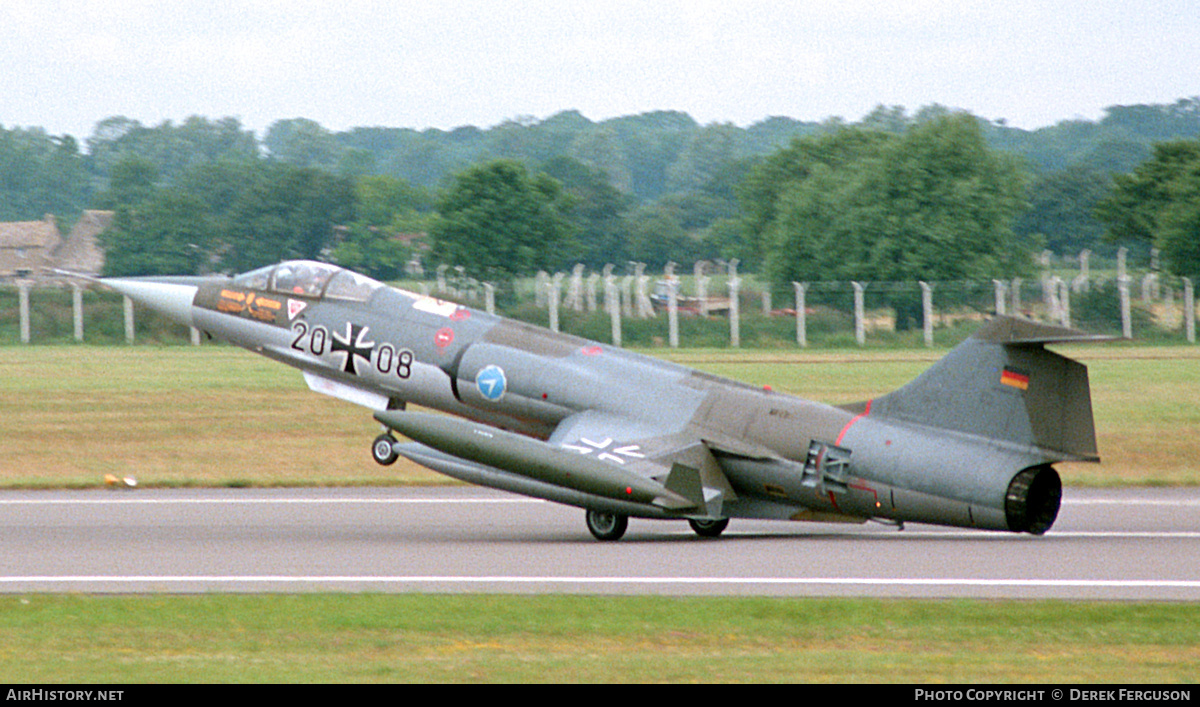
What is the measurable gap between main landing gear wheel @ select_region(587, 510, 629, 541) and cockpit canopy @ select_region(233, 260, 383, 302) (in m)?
4.34

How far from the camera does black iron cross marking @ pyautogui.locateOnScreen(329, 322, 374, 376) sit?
713 inches

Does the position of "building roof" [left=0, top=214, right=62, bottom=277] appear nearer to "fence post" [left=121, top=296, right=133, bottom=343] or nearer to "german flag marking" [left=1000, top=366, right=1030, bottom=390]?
"fence post" [left=121, top=296, right=133, bottom=343]

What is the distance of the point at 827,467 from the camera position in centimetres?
1558

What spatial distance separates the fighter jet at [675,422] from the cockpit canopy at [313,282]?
0.03 m

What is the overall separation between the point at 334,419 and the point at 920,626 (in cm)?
2188

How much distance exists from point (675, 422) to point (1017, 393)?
364 cm

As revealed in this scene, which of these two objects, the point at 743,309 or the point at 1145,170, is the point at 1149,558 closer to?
the point at 743,309

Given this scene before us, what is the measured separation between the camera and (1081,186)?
130 metres

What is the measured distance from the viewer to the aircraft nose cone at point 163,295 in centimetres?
1941

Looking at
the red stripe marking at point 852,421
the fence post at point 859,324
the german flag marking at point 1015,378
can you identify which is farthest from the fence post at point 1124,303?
the german flag marking at point 1015,378

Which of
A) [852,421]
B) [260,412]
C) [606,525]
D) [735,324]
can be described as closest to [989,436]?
[852,421]

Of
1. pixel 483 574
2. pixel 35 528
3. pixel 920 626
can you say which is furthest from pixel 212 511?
pixel 920 626

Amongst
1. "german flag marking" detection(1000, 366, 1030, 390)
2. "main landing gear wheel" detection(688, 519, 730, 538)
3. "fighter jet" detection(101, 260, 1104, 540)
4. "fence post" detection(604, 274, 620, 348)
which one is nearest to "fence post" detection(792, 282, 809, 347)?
"fence post" detection(604, 274, 620, 348)

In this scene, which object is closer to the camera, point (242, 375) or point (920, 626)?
point (920, 626)
